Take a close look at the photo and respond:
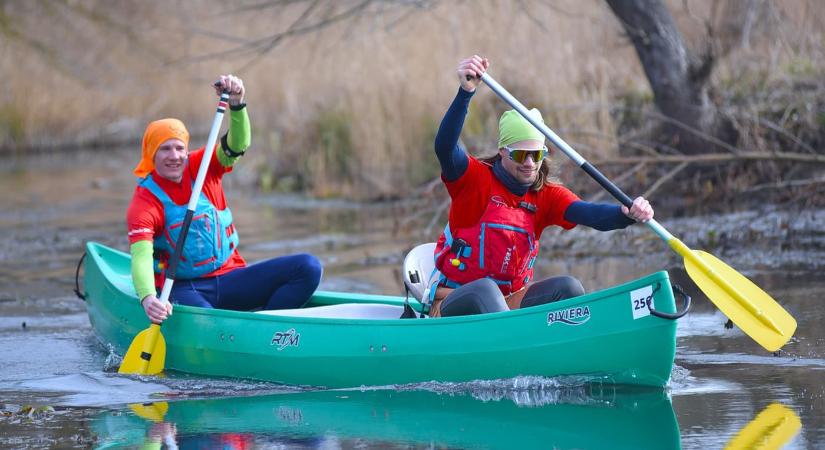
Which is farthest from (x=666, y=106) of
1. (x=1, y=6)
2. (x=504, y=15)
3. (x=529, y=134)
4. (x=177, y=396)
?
(x=1, y=6)

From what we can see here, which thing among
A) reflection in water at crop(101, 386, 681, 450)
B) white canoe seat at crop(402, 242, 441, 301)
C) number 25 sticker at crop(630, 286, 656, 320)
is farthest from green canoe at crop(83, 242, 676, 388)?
white canoe seat at crop(402, 242, 441, 301)

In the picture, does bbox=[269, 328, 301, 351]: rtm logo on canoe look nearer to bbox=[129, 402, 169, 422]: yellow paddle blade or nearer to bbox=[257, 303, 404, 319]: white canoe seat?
bbox=[257, 303, 404, 319]: white canoe seat

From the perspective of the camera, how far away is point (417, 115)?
1285cm

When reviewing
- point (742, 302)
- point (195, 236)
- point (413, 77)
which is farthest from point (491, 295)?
point (413, 77)

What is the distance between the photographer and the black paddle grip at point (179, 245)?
6.17m

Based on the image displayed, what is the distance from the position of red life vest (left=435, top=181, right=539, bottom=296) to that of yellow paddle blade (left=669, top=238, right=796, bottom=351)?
2.19ft

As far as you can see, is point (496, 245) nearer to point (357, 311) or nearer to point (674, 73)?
point (357, 311)

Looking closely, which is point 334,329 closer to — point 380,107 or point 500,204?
point 500,204

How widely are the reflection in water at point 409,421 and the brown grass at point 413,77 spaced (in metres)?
4.57

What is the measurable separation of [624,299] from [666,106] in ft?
17.8

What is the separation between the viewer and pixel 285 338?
5992 mm

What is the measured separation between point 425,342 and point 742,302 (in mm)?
1438

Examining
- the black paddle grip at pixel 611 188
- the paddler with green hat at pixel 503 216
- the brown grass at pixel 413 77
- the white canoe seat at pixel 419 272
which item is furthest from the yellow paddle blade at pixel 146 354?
the brown grass at pixel 413 77

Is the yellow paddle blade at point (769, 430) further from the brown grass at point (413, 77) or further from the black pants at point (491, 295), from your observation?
the brown grass at point (413, 77)
